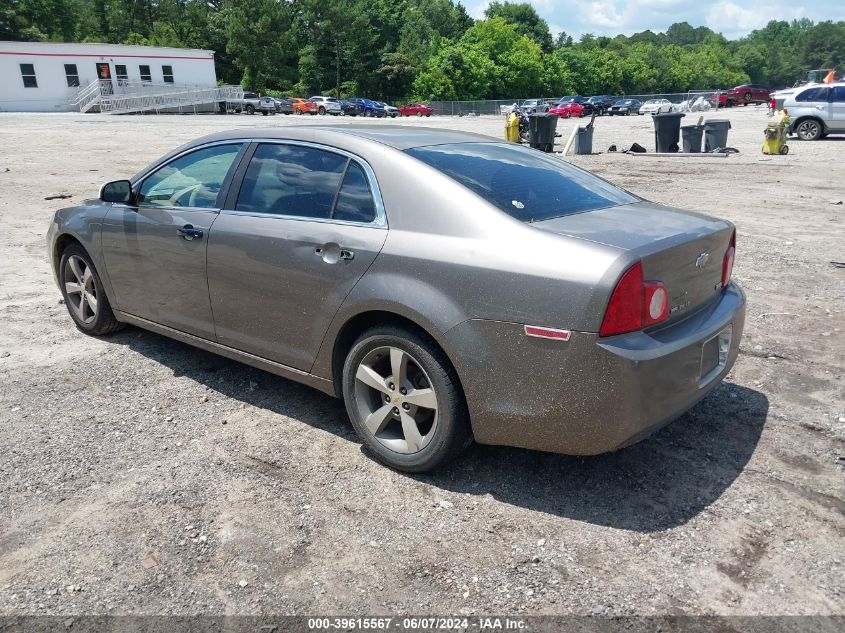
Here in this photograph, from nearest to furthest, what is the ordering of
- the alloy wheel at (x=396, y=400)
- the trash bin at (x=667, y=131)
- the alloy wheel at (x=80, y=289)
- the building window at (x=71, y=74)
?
1. the alloy wheel at (x=396, y=400)
2. the alloy wheel at (x=80, y=289)
3. the trash bin at (x=667, y=131)
4. the building window at (x=71, y=74)

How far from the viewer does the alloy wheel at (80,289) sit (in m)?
5.22

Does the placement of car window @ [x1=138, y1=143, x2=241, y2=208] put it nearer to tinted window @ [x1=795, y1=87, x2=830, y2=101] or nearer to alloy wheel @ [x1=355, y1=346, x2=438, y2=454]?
alloy wheel @ [x1=355, y1=346, x2=438, y2=454]

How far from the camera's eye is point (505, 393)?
294 centimetres

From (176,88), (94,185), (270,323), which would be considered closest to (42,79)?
(176,88)

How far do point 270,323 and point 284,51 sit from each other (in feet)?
249

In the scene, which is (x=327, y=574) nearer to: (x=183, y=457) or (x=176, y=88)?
(x=183, y=457)

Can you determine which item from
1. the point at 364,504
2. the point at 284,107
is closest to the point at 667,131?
the point at 364,504

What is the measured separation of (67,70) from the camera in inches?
1986

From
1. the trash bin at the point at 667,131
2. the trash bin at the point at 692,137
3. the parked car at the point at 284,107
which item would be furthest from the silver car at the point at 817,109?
the parked car at the point at 284,107

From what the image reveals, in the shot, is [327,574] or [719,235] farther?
[719,235]

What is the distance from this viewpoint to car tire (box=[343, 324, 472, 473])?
313cm

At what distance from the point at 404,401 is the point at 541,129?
19179mm

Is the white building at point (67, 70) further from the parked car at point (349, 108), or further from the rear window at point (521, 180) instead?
the rear window at point (521, 180)

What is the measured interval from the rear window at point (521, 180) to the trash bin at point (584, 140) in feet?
59.1
